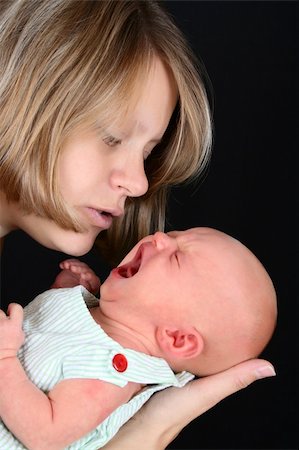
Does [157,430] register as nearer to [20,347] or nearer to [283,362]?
[20,347]

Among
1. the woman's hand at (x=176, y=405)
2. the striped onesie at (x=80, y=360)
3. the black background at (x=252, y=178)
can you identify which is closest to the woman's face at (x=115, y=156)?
the striped onesie at (x=80, y=360)

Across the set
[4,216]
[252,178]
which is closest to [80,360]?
[4,216]

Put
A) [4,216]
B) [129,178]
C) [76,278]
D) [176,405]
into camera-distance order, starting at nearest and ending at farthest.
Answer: [176,405] → [129,178] → [76,278] → [4,216]

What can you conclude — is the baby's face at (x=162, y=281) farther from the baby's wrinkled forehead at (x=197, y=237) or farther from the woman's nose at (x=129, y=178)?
the woman's nose at (x=129, y=178)

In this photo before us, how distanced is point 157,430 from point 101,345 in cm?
29

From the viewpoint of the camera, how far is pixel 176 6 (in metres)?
3.45

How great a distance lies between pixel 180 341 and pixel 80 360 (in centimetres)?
23

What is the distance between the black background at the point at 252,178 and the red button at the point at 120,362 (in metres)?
1.47

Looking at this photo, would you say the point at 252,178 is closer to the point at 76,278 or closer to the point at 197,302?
the point at 76,278

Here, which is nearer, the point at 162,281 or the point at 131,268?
the point at 162,281

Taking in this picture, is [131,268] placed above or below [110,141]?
below

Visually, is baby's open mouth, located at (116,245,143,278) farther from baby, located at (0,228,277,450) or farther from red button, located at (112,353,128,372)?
red button, located at (112,353,128,372)

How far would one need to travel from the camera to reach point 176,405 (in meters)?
2.12

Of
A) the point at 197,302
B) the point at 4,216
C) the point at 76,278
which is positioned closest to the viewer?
the point at 197,302
